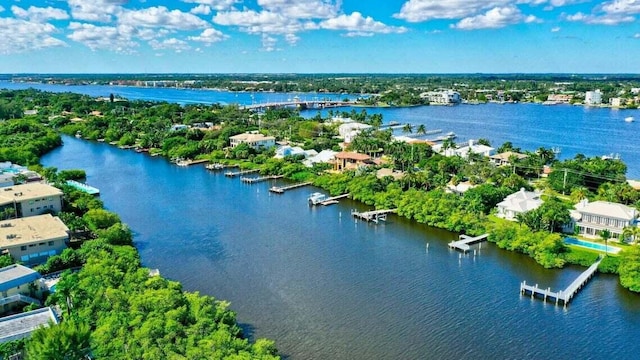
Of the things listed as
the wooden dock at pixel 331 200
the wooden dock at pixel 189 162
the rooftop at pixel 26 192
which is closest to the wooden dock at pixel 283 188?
the wooden dock at pixel 331 200

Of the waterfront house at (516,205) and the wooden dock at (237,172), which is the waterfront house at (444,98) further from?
the waterfront house at (516,205)

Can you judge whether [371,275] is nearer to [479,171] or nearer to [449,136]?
[479,171]

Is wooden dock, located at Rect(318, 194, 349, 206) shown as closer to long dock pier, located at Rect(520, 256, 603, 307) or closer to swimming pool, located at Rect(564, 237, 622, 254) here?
swimming pool, located at Rect(564, 237, 622, 254)

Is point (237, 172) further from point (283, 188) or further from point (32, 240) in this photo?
point (32, 240)

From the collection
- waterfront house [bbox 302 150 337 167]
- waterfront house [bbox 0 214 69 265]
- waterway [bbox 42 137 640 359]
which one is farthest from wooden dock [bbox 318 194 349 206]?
waterfront house [bbox 0 214 69 265]

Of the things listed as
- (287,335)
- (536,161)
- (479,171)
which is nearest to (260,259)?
(287,335)

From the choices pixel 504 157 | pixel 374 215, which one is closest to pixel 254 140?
pixel 374 215
